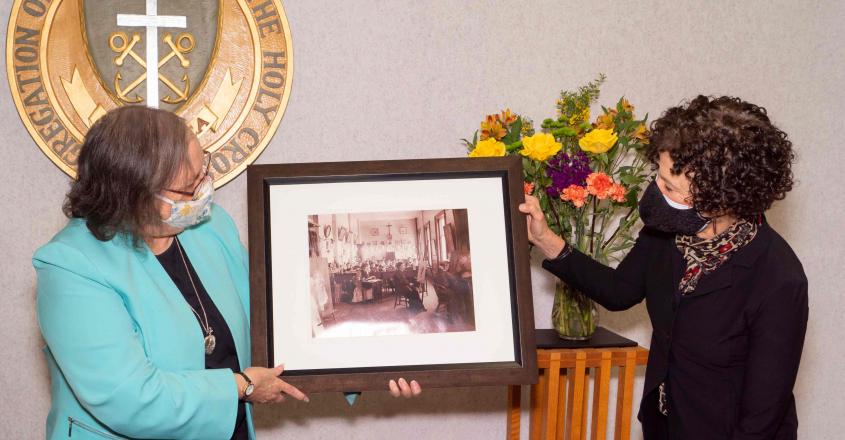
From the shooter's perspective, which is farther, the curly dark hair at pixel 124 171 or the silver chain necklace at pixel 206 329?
the silver chain necklace at pixel 206 329

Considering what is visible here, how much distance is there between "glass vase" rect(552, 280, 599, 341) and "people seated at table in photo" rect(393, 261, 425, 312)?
0.69m

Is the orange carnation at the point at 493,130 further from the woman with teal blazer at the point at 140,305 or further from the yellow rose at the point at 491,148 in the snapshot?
the woman with teal blazer at the point at 140,305

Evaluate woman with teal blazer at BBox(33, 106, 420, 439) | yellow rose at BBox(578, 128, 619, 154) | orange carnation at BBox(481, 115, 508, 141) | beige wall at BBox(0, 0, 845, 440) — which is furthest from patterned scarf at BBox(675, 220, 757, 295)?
beige wall at BBox(0, 0, 845, 440)

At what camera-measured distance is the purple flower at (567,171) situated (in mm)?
2045

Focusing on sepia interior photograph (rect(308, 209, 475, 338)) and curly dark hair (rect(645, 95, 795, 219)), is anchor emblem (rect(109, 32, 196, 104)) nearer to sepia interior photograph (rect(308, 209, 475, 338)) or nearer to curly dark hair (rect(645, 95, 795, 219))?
sepia interior photograph (rect(308, 209, 475, 338))

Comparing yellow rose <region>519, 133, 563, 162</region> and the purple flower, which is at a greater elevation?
yellow rose <region>519, 133, 563, 162</region>

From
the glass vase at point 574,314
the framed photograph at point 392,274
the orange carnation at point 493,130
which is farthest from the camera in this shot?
the glass vase at point 574,314

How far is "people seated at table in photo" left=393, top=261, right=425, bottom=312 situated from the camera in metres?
1.83

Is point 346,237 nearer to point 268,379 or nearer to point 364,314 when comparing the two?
point 364,314

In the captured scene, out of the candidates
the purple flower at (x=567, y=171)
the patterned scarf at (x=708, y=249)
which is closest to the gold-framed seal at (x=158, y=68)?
the purple flower at (x=567, y=171)

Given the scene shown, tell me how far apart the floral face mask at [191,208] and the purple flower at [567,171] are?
100cm

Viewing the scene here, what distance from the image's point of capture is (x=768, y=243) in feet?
5.30

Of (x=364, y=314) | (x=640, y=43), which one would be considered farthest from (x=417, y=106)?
(x=364, y=314)

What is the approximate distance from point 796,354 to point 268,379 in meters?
1.24
